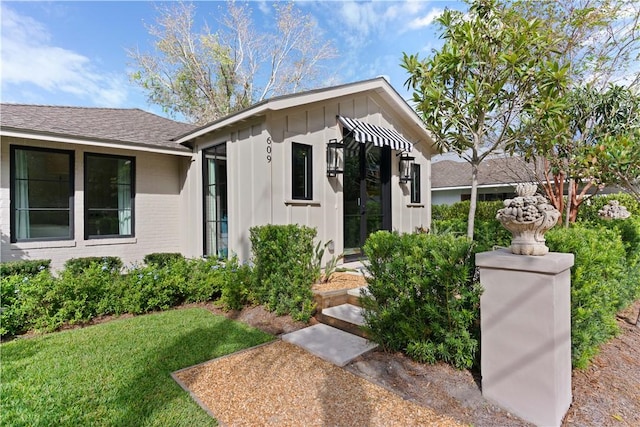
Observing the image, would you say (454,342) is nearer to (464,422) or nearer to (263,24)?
(464,422)

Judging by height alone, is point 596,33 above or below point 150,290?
above

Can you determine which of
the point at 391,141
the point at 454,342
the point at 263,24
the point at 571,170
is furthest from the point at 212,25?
the point at 454,342

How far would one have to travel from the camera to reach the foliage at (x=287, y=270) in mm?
5246

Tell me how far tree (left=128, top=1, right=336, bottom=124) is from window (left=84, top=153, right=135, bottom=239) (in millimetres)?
15763

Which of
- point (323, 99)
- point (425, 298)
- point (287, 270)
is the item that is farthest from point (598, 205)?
point (287, 270)

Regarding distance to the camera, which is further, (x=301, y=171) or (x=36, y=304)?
(x=301, y=171)

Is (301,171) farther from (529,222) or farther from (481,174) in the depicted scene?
(481,174)

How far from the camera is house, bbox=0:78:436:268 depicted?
271 inches

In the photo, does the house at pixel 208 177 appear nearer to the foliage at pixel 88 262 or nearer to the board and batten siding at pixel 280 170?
the board and batten siding at pixel 280 170

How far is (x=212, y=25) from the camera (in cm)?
2080

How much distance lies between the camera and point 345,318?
476cm

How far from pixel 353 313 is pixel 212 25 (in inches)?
892

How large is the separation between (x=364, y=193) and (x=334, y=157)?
4.62 ft

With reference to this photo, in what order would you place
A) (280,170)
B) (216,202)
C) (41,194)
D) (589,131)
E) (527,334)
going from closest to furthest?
(527,334)
(589,131)
(280,170)
(41,194)
(216,202)
